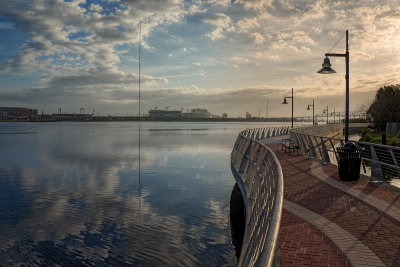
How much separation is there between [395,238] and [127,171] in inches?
779

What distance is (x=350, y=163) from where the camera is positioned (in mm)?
11281

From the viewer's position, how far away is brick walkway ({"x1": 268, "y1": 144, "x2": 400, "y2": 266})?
201 inches

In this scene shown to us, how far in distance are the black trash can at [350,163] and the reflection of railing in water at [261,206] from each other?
124 inches

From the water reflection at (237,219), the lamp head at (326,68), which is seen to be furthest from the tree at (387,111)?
the water reflection at (237,219)

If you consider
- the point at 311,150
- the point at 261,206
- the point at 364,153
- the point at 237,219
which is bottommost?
the point at 237,219

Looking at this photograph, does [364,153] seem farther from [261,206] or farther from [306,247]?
[261,206]

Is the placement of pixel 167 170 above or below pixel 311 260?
below

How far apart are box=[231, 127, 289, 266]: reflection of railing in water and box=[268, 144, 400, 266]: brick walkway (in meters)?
0.67

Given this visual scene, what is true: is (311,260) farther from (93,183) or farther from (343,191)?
(93,183)

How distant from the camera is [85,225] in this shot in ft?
36.8

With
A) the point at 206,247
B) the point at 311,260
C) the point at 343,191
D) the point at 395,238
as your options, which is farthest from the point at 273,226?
the point at 343,191

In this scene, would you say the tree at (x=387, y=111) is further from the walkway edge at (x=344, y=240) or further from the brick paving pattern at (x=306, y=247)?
the brick paving pattern at (x=306, y=247)

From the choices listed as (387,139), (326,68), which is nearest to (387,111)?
(387,139)

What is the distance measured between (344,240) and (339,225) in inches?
31.9
